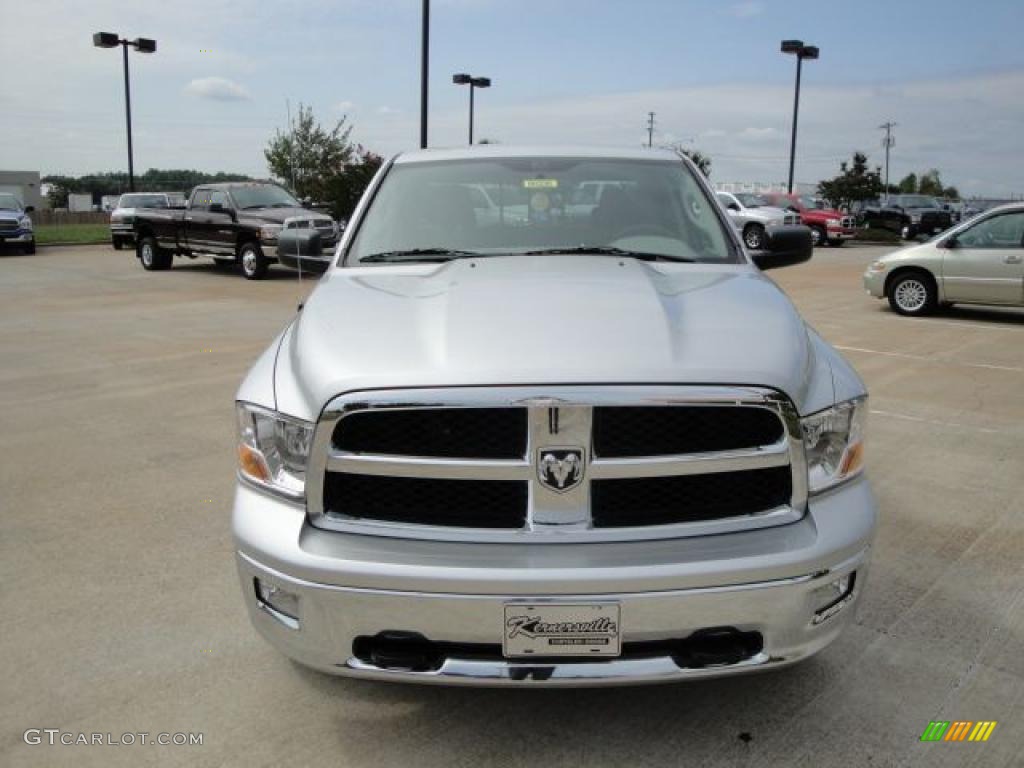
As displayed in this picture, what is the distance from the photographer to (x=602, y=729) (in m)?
2.70

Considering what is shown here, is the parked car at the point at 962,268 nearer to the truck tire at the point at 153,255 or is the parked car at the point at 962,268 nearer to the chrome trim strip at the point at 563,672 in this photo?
the chrome trim strip at the point at 563,672

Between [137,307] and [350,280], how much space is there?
10922 mm

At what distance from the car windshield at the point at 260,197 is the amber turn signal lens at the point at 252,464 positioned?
15.6 meters

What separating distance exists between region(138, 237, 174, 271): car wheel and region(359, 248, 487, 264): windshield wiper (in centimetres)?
1710

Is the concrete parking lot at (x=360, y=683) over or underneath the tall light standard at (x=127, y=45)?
underneath

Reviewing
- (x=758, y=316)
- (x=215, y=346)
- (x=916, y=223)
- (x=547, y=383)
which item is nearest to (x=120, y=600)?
(x=547, y=383)

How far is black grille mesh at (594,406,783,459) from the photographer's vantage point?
2342 mm

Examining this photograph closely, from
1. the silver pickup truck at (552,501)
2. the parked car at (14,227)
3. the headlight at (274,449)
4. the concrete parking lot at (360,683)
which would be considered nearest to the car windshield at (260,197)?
the parked car at (14,227)

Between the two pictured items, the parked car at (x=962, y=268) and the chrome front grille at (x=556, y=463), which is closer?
the chrome front grille at (x=556, y=463)

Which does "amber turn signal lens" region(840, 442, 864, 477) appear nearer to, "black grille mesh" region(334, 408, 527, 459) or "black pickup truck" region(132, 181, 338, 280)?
"black grille mesh" region(334, 408, 527, 459)

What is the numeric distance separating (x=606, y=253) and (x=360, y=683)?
192cm

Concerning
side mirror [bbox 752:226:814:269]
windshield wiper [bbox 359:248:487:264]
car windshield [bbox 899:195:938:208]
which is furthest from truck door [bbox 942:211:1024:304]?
car windshield [bbox 899:195:938:208]

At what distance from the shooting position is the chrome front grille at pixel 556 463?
228 centimetres

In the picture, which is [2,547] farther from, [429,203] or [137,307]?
[137,307]
